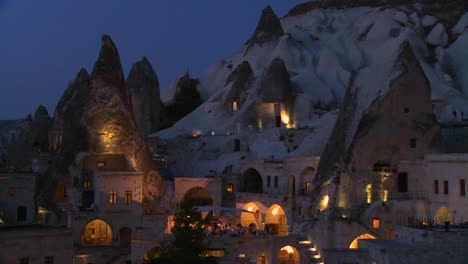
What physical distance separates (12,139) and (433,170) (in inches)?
2573

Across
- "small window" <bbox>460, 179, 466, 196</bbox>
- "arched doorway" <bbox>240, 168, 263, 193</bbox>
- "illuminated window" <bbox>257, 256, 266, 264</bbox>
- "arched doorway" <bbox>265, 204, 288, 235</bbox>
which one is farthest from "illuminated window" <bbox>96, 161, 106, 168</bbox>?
"small window" <bbox>460, 179, 466, 196</bbox>

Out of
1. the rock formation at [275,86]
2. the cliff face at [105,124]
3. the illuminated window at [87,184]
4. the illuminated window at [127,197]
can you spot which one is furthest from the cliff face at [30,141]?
the rock formation at [275,86]

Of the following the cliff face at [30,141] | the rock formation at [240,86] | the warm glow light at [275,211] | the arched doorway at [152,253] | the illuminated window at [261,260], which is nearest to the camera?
the illuminated window at [261,260]

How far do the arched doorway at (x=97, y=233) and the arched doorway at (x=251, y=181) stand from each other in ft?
38.9

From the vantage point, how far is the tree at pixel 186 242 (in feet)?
130

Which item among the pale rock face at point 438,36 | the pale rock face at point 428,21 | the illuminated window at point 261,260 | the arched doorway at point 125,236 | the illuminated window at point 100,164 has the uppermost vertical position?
the pale rock face at point 428,21

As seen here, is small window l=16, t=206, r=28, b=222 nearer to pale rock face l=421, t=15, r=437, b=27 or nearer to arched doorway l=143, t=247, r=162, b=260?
arched doorway l=143, t=247, r=162, b=260

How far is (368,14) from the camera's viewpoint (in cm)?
9750

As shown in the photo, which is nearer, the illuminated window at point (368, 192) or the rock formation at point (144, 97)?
the illuminated window at point (368, 192)

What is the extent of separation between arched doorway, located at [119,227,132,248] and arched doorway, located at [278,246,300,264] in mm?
12949

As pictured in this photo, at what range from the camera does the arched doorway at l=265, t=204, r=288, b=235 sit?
171ft

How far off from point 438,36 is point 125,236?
2019 inches

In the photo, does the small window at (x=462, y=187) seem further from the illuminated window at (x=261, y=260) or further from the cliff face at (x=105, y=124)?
the cliff face at (x=105, y=124)

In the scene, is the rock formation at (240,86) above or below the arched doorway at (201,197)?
above
